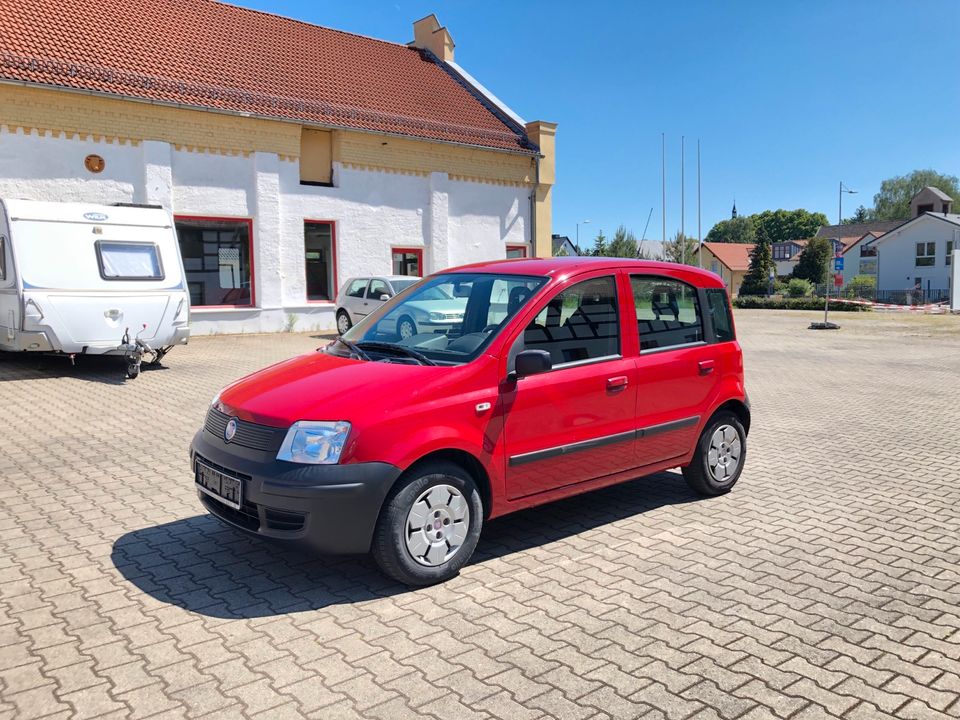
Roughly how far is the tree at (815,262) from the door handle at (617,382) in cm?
6697

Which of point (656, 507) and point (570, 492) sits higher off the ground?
point (570, 492)

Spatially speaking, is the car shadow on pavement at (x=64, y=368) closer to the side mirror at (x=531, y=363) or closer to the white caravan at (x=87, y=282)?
the white caravan at (x=87, y=282)

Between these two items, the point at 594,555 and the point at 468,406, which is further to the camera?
the point at 594,555

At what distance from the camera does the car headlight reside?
400 cm

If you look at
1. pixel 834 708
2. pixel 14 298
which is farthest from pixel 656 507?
pixel 14 298

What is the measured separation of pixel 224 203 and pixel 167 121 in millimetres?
2307

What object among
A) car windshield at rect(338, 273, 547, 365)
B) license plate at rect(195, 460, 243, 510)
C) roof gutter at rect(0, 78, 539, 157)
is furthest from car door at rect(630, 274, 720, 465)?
roof gutter at rect(0, 78, 539, 157)

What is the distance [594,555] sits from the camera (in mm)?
4863

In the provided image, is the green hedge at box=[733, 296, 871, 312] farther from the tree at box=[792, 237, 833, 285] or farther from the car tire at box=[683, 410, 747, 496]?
the car tire at box=[683, 410, 747, 496]

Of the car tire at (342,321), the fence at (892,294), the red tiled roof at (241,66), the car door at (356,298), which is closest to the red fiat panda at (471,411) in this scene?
the car door at (356,298)

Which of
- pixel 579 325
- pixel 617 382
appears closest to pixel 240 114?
pixel 579 325

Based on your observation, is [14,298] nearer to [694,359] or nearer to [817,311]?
[694,359]

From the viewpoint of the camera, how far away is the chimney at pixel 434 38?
28562mm

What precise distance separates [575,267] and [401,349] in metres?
1.33
